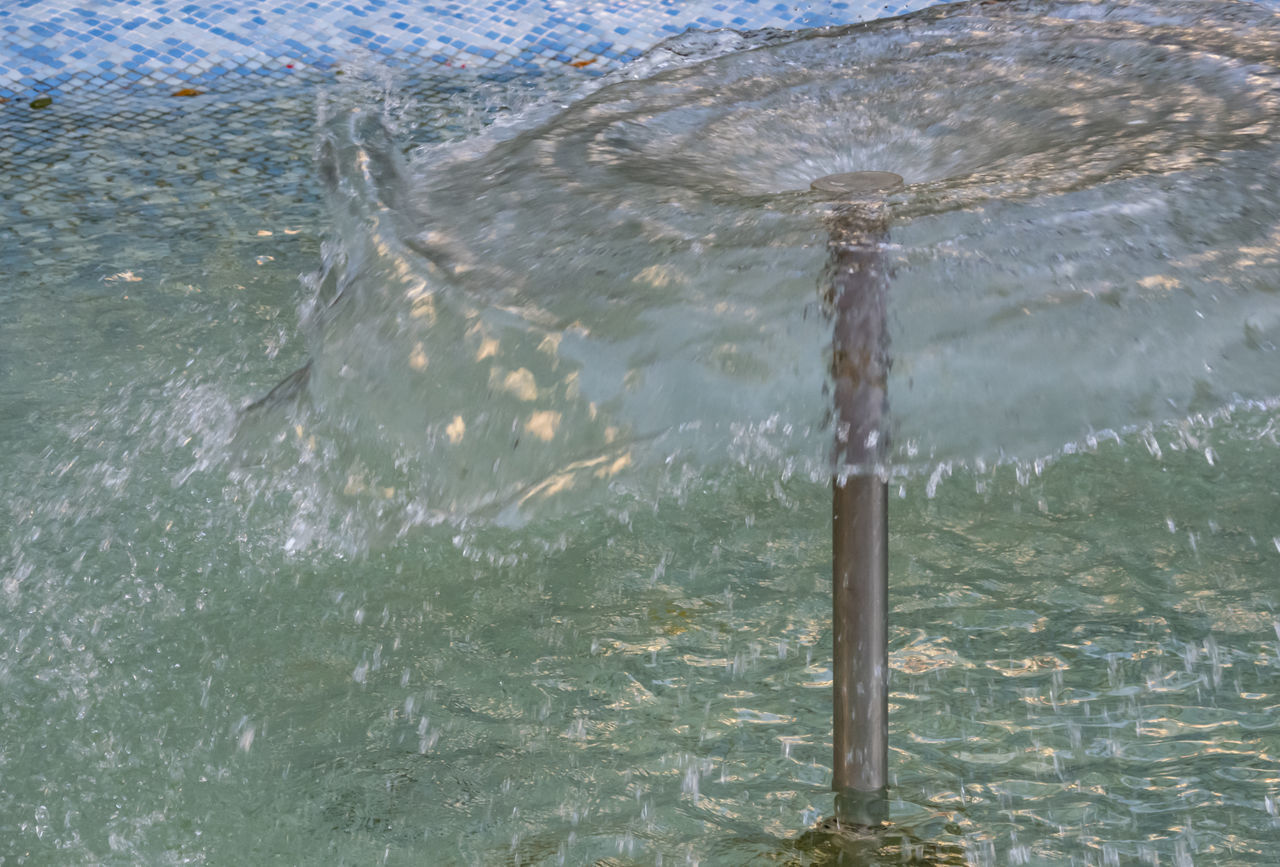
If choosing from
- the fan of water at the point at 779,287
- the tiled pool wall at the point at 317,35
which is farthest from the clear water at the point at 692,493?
the tiled pool wall at the point at 317,35

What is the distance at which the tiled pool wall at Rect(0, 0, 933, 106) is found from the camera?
297 inches

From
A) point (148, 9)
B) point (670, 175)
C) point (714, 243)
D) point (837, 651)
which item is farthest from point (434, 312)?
point (148, 9)

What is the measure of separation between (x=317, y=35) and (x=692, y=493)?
17.5ft

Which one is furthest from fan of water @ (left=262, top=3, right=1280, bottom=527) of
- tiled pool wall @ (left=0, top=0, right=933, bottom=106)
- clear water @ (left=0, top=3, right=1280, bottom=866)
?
tiled pool wall @ (left=0, top=0, right=933, bottom=106)

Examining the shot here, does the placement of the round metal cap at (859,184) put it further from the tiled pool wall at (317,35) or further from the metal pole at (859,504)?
the tiled pool wall at (317,35)

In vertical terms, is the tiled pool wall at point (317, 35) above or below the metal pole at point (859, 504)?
below

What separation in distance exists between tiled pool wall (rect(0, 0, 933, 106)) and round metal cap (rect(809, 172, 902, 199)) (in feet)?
18.8

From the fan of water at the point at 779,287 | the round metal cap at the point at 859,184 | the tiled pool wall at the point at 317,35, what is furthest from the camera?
the tiled pool wall at the point at 317,35

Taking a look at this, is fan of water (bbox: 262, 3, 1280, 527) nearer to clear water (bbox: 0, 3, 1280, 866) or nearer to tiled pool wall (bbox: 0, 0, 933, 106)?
clear water (bbox: 0, 3, 1280, 866)

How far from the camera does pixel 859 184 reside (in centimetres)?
193

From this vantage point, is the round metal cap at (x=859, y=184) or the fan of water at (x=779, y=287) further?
the round metal cap at (x=859, y=184)

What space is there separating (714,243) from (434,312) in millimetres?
383

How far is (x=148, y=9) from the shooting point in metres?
8.05

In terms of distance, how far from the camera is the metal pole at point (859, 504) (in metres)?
1.52
